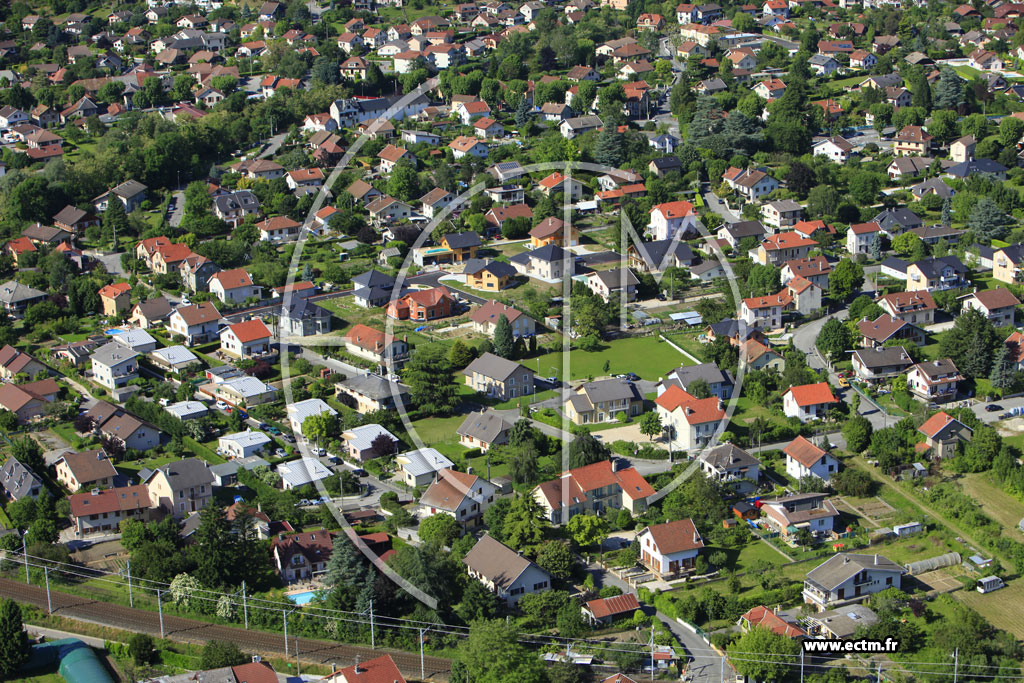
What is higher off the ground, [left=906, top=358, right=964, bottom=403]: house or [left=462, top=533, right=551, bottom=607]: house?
[left=462, top=533, right=551, bottom=607]: house

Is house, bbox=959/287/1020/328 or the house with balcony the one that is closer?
the house with balcony

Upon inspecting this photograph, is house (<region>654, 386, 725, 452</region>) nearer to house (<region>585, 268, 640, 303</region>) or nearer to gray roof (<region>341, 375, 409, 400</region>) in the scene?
gray roof (<region>341, 375, 409, 400</region>)

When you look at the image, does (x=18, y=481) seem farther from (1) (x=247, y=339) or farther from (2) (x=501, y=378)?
(2) (x=501, y=378)

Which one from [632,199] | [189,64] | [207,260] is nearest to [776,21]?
[632,199]

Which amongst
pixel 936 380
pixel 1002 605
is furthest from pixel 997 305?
pixel 1002 605

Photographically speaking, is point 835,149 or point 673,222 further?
point 835,149

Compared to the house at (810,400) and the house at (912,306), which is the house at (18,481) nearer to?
the house at (810,400)

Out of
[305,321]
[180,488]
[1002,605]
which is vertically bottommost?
[1002,605]

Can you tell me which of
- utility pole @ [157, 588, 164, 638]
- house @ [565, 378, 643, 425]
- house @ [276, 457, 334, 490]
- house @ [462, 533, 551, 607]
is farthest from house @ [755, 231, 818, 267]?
utility pole @ [157, 588, 164, 638]
